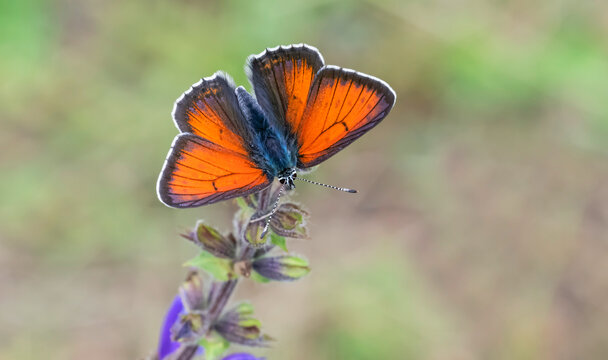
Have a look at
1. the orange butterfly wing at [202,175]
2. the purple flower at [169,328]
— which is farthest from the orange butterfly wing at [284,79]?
the purple flower at [169,328]

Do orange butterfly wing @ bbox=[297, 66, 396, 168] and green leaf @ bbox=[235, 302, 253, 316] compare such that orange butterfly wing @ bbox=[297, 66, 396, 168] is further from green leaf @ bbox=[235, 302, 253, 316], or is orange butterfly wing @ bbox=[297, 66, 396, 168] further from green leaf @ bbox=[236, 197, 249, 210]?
green leaf @ bbox=[235, 302, 253, 316]

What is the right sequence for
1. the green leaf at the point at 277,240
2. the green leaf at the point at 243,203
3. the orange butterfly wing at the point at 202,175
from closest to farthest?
the orange butterfly wing at the point at 202,175, the green leaf at the point at 277,240, the green leaf at the point at 243,203

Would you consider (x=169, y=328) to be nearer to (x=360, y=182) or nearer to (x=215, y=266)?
(x=215, y=266)

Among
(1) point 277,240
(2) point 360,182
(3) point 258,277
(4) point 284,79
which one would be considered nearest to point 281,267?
(3) point 258,277

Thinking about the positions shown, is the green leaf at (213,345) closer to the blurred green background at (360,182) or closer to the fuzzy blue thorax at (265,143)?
the fuzzy blue thorax at (265,143)

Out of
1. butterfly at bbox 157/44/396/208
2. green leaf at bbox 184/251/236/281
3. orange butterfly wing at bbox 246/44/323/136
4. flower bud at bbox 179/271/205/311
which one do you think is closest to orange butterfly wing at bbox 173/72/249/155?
butterfly at bbox 157/44/396/208

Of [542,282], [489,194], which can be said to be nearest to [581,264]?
[542,282]
